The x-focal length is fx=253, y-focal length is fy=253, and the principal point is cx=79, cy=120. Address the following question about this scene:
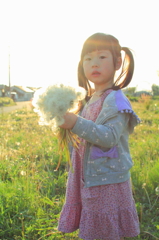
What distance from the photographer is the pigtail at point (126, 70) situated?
1.96 metres

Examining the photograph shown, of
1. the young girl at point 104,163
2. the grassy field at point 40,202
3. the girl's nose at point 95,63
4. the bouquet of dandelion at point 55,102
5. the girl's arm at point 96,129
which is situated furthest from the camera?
the grassy field at point 40,202

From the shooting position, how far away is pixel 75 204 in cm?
190

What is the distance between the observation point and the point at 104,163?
65.6 inches

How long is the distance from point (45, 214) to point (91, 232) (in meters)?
0.71

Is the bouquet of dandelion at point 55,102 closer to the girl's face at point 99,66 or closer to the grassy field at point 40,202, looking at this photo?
the girl's face at point 99,66

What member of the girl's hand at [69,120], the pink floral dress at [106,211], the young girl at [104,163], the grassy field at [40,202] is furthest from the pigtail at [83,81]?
the grassy field at [40,202]

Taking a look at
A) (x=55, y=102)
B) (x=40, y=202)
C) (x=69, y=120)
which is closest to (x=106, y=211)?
A: (x=69, y=120)

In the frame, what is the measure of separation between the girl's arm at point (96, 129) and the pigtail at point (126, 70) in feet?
1.43

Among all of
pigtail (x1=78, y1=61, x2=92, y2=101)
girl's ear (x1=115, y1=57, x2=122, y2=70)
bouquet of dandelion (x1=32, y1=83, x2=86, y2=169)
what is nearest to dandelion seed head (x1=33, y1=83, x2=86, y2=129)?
bouquet of dandelion (x1=32, y1=83, x2=86, y2=169)

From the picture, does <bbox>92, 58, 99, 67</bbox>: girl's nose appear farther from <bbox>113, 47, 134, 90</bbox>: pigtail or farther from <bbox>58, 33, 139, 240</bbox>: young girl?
<bbox>113, 47, 134, 90</bbox>: pigtail

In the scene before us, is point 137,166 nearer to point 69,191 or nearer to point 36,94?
point 69,191

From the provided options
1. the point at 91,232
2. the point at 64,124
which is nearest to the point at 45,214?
the point at 91,232

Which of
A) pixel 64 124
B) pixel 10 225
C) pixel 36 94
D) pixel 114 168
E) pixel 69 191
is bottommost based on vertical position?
pixel 10 225

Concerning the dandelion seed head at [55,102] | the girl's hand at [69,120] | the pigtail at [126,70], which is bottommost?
the girl's hand at [69,120]
